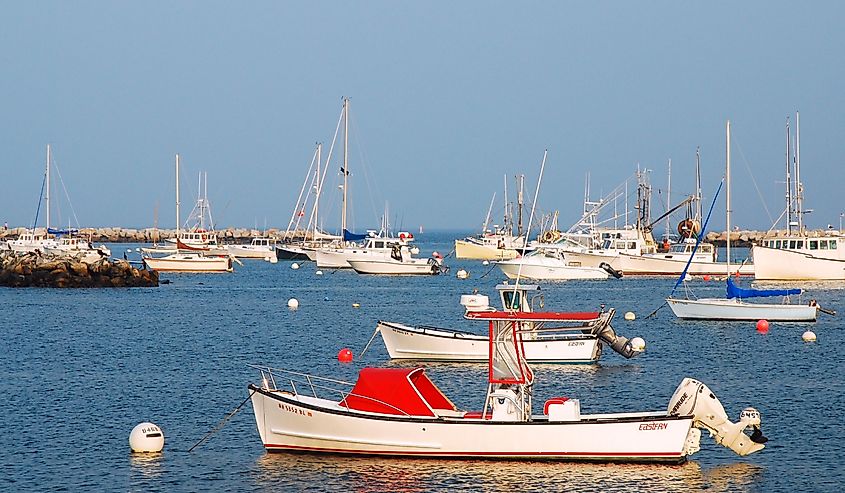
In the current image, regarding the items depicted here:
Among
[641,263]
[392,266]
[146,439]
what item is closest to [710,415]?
[146,439]

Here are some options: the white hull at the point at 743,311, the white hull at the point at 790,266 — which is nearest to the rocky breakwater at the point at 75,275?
the white hull at the point at 790,266

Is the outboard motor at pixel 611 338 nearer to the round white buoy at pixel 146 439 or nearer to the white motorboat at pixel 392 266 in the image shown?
the round white buoy at pixel 146 439

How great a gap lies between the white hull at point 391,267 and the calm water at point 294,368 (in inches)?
1054

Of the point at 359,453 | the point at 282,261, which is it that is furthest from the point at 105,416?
the point at 282,261

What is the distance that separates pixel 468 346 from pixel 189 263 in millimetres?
74734

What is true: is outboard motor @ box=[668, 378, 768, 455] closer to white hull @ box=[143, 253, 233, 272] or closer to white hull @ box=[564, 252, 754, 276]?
white hull @ box=[564, 252, 754, 276]

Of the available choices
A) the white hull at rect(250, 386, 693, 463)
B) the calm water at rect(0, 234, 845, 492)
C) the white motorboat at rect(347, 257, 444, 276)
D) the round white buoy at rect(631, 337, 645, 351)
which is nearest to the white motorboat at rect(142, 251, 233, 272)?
the white motorboat at rect(347, 257, 444, 276)

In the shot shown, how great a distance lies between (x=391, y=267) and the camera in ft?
353

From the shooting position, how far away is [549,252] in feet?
352

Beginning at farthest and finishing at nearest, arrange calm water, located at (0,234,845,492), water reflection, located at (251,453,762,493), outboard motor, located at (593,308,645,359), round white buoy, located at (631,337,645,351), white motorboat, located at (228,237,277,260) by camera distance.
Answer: white motorboat, located at (228,237,277,260)
round white buoy, located at (631,337,645,351)
outboard motor, located at (593,308,645,359)
calm water, located at (0,234,845,492)
water reflection, located at (251,453,762,493)

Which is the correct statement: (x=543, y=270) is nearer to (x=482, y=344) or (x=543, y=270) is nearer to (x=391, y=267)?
(x=391, y=267)

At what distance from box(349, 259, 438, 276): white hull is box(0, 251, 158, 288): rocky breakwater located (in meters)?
21.6

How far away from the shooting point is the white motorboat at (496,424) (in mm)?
25938

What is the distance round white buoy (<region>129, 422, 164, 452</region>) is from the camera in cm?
2814
